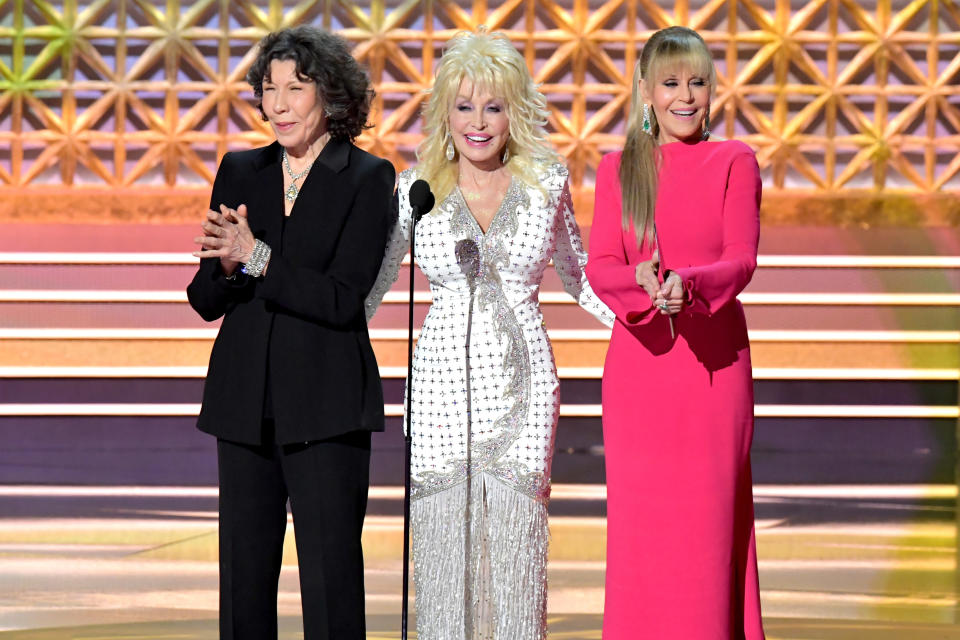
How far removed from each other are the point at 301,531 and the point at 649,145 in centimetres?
114

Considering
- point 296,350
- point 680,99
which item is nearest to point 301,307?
point 296,350

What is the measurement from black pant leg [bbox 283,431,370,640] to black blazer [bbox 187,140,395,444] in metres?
0.07

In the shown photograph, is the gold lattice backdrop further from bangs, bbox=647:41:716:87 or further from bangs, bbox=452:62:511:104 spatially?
bangs, bbox=647:41:716:87

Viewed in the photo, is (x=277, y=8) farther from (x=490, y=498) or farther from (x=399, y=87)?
(x=490, y=498)

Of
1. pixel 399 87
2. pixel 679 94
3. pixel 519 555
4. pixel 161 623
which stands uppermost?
pixel 399 87

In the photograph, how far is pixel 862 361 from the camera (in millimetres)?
8688

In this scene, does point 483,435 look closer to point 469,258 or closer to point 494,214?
point 469,258

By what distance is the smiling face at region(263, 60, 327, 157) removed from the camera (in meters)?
3.03

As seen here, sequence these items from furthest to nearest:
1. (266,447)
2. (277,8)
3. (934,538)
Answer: (277,8) < (934,538) < (266,447)

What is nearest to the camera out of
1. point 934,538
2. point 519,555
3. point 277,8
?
point 519,555

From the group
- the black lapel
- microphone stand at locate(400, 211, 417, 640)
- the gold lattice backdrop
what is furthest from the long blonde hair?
the gold lattice backdrop

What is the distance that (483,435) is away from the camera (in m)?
3.18

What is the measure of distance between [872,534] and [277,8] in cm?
489

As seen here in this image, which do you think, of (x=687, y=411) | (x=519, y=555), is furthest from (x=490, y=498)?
(x=687, y=411)
